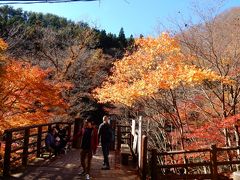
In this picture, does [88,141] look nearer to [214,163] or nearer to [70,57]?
[214,163]

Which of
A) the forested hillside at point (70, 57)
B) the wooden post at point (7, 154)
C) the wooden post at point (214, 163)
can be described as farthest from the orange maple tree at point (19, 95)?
the forested hillside at point (70, 57)

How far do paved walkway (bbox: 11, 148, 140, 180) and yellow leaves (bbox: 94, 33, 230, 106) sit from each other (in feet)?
14.1

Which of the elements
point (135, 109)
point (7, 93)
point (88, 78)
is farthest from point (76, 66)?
point (7, 93)

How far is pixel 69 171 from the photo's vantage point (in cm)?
988

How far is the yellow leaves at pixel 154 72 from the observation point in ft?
45.1

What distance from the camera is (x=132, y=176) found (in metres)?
9.80

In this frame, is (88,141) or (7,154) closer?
(7,154)

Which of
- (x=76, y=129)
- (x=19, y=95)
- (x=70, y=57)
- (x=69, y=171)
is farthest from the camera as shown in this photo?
(x=70, y=57)

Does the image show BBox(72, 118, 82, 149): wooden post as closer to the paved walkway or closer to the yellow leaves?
the yellow leaves

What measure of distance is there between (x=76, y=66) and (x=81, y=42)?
4.97m

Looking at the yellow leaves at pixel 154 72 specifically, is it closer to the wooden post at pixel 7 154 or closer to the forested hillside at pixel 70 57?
the wooden post at pixel 7 154

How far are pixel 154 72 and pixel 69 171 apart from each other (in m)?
7.38

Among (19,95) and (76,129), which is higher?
(19,95)

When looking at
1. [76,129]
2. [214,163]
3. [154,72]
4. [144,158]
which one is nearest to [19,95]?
[76,129]
